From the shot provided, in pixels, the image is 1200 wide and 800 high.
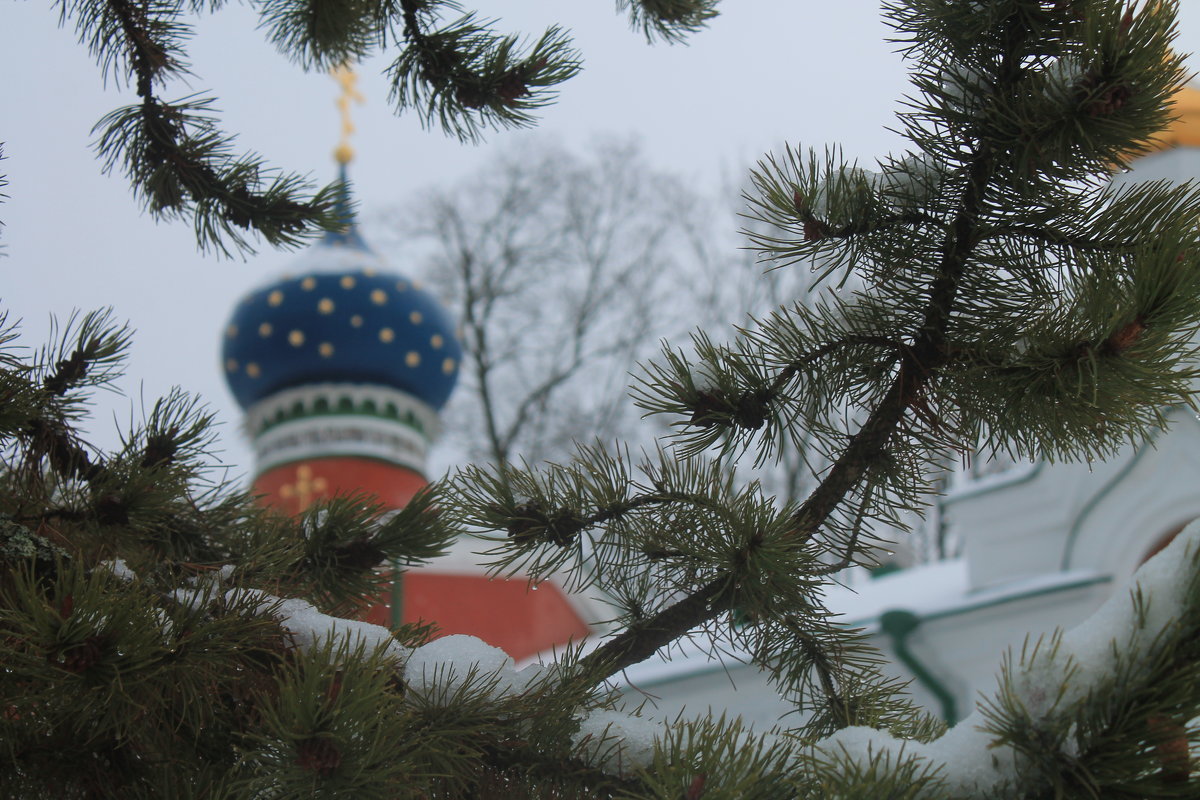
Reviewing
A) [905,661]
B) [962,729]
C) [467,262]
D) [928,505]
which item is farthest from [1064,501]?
[467,262]

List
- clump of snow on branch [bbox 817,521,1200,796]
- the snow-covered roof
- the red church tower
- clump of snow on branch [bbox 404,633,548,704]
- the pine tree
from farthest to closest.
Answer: the red church tower
the snow-covered roof
clump of snow on branch [bbox 404,633,548,704]
the pine tree
clump of snow on branch [bbox 817,521,1200,796]

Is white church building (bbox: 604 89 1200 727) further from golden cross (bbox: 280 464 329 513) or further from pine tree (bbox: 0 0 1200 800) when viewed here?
pine tree (bbox: 0 0 1200 800)

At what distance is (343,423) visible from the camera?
920 cm

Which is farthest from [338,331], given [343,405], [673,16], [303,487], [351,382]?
[673,16]

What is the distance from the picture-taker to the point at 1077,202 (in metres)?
1.13

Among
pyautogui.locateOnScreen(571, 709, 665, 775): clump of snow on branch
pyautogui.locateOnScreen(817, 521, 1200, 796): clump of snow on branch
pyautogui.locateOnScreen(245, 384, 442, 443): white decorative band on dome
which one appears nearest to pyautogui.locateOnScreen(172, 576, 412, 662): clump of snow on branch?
pyautogui.locateOnScreen(571, 709, 665, 775): clump of snow on branch

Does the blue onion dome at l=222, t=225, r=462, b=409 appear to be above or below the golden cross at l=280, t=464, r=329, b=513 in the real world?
above

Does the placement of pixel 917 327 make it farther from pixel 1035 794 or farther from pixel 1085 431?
pixel 1035 794

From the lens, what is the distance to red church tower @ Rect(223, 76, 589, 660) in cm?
908

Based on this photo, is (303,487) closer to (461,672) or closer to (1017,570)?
(1017,570)

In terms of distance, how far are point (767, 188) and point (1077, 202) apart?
0.29 meters

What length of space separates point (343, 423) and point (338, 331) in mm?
703

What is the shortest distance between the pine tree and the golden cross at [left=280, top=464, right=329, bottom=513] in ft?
25.4

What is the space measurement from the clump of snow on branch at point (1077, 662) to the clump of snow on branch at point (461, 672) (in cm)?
37
